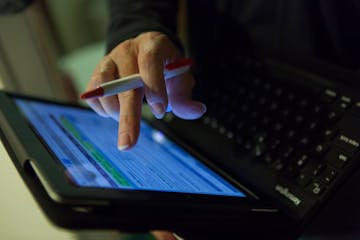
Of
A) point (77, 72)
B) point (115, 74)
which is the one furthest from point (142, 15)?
point (77, 72)

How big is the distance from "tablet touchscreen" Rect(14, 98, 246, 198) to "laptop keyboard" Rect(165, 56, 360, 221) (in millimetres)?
54

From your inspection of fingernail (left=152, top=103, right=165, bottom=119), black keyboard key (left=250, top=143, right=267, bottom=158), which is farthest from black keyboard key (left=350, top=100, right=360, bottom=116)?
fingernail (left=152, top=103, right=165, bottom=119)

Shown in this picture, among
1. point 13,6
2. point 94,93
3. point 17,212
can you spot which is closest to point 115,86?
point 94,93

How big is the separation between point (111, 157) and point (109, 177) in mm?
53

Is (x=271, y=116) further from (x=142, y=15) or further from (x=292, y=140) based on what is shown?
(x=142, y=15)

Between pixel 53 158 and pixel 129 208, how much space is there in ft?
0.26

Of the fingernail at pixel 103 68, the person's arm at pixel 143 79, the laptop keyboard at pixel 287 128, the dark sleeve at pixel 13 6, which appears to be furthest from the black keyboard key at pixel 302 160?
the dark sleeve at pixel 13 6

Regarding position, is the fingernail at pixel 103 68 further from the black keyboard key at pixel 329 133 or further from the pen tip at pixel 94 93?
the black keyboard key at pixel 329 133

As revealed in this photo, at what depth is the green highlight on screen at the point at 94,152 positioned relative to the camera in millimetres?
341

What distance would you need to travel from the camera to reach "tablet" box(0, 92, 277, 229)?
287 mm

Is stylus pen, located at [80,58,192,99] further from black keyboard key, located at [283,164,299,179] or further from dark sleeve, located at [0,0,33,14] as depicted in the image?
dark sleeve, located at [0,0,33,14]

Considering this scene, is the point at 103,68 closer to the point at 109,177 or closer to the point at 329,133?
the point at 109,177

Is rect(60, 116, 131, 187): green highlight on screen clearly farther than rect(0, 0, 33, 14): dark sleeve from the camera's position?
No

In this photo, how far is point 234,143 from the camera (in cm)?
48
